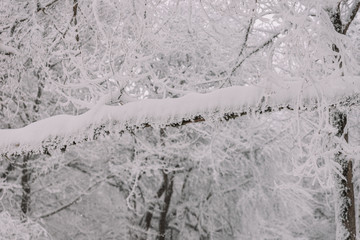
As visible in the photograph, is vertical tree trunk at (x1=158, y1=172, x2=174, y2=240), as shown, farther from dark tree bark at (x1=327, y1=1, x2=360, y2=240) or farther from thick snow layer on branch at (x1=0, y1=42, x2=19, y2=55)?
dark tree bark at (x1=327, y1=1, x2=360, y2=240)

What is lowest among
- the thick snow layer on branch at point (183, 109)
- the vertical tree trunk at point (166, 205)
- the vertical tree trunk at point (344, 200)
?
the vertical tree trunk at point (166, 205)

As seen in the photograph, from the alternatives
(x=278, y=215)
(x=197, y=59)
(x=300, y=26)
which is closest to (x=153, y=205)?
(x=278, y=215)

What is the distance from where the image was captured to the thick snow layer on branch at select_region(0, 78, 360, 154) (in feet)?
8.25

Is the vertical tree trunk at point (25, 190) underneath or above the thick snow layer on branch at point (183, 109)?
underneath

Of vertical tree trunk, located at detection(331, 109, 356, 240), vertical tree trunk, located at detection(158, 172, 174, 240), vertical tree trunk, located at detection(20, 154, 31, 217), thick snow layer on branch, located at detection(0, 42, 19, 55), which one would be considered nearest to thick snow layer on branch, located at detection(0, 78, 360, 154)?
vertical tree trunk, located at detection(331, 109, 356, 240)

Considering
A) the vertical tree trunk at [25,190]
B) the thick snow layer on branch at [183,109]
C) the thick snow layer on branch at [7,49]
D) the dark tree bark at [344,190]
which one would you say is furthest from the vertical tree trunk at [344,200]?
the vertical tree trunk at [25,190]

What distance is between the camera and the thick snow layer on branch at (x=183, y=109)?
2.52 m

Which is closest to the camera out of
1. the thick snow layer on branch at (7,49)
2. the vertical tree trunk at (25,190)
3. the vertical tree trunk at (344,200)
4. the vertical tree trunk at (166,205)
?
the vertical tree trunk at (344,200)

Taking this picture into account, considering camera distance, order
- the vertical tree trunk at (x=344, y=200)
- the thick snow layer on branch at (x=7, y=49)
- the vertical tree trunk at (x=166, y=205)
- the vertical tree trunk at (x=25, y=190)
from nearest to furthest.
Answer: the vertical tree trunk at (x=344, y=200), the thick snow layer on branch at (x=7, y=49), the vertical tree trunk at (x=25, y=190), the vertical tree trunk at (x=166, y=205)

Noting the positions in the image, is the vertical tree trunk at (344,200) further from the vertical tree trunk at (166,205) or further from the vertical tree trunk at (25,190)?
the vertical tree trunk at (25,190)

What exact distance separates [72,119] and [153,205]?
23.0 feet

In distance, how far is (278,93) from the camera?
2516 mm

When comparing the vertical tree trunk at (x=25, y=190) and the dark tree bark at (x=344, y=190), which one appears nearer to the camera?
the dark tree bark at (x=344, y=190)

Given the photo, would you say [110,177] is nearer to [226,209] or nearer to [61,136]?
[226,209]
